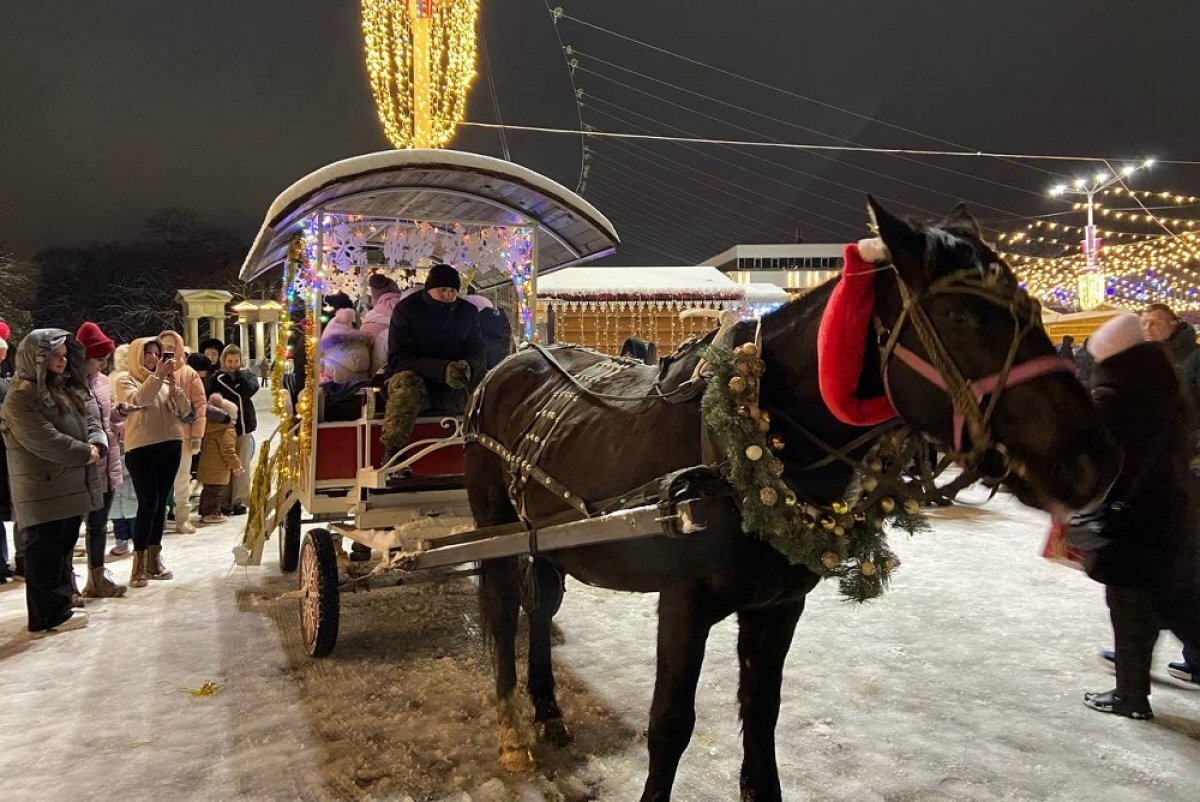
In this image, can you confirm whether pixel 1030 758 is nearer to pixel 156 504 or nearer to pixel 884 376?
pixel 884 376

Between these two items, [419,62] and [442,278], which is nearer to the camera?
[442,278]

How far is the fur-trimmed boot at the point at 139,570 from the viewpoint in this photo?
18.0ft

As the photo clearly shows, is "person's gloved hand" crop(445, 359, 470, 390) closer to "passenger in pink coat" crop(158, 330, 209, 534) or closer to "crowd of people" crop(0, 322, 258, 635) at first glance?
"crowd of people" crop(0, 322, 258, 635)

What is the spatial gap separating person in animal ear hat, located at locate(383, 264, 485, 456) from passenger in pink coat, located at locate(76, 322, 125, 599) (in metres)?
2.27

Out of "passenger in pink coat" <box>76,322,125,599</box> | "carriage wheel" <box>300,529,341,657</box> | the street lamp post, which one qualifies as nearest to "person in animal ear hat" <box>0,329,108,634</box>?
"passenger in pink coat" <box>76,322,125,599</box>

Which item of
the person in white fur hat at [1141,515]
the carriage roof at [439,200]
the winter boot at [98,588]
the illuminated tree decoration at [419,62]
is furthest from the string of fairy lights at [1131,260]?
the winter boot at [98,588]

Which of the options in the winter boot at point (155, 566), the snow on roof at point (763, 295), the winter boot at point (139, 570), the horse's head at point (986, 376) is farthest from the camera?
the snow on roof at point (763, 295)

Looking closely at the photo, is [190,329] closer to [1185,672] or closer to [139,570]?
[139,570]

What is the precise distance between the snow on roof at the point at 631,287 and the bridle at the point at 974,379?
39.8 feet

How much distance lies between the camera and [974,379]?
5.06 ft

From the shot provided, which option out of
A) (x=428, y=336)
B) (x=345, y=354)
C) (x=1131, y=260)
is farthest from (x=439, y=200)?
(x=1131, y=260)

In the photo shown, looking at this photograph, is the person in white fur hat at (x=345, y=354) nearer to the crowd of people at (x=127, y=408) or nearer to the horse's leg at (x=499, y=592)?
the crowd of people at (x=127, y=408)

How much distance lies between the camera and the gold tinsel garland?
182 centimetres

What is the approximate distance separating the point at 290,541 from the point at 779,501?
5.22 m
